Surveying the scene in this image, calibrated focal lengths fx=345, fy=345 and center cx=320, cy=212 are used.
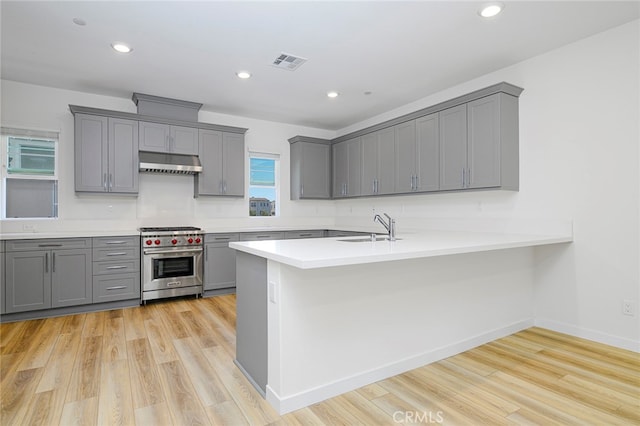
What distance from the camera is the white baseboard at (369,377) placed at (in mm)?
1971

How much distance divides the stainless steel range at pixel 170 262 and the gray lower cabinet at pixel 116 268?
90 millimetres

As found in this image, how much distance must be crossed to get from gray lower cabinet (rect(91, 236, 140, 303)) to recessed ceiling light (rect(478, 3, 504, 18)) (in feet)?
14.0

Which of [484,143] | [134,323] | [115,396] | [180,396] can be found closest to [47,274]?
[134,323]

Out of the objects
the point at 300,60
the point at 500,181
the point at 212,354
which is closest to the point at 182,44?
the point at 300,60

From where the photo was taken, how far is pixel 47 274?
12.3ft

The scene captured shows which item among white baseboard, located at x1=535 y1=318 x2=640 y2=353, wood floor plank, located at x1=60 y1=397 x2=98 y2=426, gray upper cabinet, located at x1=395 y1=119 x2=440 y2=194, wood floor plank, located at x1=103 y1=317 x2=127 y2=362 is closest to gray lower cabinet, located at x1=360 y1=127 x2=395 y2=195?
gray upper cabinet, located at x1=395 y1=119 x2=440 y2=194

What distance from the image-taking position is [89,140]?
4.19 m

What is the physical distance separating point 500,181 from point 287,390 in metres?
2.77

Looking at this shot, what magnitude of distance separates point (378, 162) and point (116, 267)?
364cm

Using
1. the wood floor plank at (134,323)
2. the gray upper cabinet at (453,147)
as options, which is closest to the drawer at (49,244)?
the wood floor plank at (134,323)

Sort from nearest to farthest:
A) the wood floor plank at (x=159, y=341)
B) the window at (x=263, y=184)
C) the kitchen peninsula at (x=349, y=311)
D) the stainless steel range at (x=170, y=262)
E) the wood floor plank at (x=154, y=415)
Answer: the wood floor plank at (x=154, y=415), the kitchen peninsula at (x=349, y=311), the wood floor plank at (x=159, y=341), the stainless steel range at (x=170, y=262), the window at (x=263, y=184)

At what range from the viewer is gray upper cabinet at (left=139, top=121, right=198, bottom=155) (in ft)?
14.8

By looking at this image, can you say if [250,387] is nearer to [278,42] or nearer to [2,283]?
[278,42]
